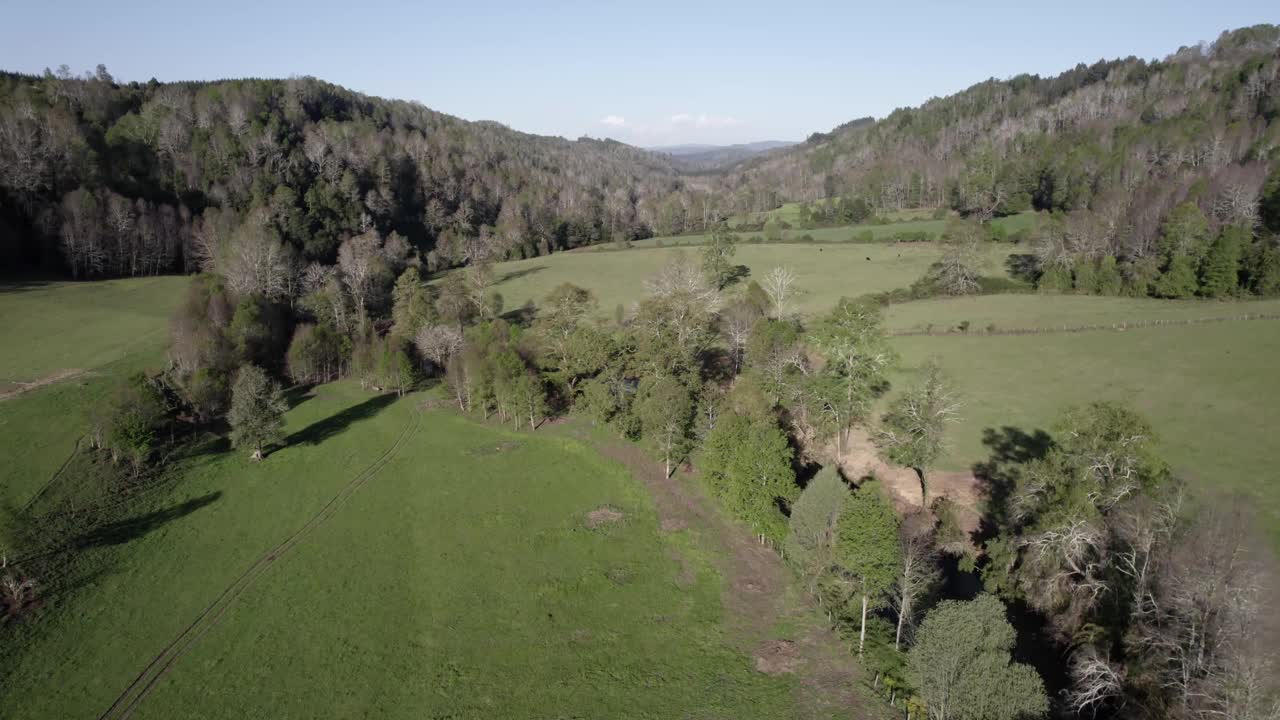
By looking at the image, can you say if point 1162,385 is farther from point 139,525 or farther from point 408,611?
point 139,525

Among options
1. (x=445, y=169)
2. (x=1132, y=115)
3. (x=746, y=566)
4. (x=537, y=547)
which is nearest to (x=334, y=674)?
(x=537, y=547)

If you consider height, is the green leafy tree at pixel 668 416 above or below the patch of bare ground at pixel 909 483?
above

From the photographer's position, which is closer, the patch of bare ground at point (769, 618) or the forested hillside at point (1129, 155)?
the patch of bare ground at point (769, 618)

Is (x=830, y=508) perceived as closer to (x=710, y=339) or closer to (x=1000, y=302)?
(x=710, y=339)

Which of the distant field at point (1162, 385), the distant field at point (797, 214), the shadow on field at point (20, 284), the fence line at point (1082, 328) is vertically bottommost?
the distant field at point (1162, 385)

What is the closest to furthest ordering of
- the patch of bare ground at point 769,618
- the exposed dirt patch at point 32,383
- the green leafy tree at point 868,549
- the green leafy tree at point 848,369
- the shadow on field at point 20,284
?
the patch of bare ground at point 769,618 → the green leafy tree at point 868,549 → the green leafy tree at point 848,369 → the exposed dirt patch at point 32,383 → the shadow on field at point 20,284

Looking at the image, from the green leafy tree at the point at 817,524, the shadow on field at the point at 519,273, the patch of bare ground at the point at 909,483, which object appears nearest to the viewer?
the green leafy tree at the point at 817,524

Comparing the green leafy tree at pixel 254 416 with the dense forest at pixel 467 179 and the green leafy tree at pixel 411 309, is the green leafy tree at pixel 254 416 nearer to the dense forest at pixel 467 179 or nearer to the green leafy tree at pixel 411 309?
the green leafy tree at pixel 411 309

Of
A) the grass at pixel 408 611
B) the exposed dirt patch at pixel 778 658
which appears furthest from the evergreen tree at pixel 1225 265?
the exposed dirt patch at pixel 778 658

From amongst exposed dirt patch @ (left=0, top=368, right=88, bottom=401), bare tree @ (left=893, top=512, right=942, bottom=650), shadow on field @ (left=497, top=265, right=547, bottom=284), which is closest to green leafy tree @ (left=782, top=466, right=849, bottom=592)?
bare tree @ (left=893, top=512, right=942, bottom=650)
